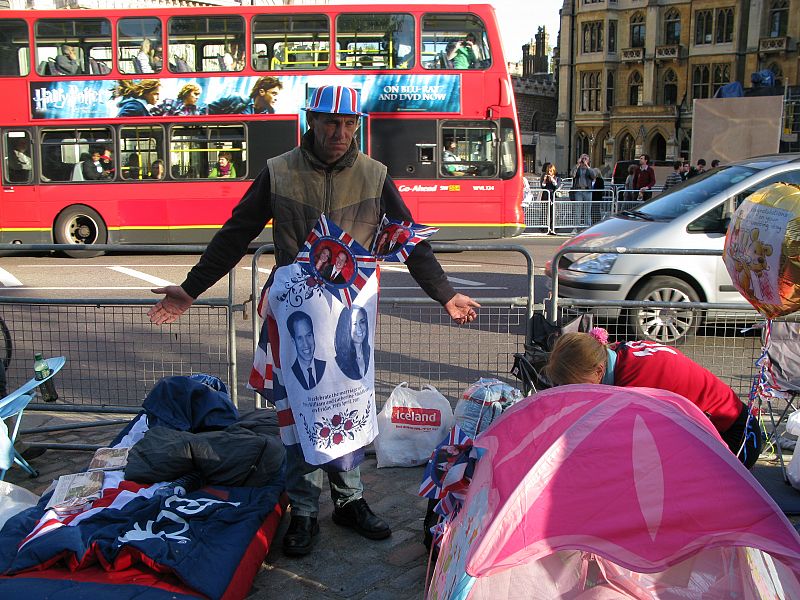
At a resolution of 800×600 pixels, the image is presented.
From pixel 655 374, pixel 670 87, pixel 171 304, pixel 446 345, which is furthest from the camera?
pixel 670 87

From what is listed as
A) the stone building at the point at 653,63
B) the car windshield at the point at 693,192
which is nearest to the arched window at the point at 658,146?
the stone building at the point at 653,63

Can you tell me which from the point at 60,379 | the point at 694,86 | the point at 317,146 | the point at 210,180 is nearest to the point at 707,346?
the point at 317,146

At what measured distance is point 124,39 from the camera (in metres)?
15.9

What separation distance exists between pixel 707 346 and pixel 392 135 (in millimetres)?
10682

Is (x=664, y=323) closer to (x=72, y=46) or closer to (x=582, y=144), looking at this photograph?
(x=72, y=46)

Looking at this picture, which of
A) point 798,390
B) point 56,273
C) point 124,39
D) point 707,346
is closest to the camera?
point 798,390

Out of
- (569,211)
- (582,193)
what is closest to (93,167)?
(569,211)

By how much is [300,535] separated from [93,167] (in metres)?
13.9

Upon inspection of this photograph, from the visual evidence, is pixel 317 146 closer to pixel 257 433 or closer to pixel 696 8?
pixel 257 433

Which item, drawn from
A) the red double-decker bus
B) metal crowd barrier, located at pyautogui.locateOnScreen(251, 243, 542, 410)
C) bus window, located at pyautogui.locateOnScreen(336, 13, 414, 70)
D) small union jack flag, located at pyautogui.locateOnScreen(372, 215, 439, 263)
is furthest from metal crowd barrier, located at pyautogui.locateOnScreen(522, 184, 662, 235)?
small union jack flag, located at pyautogui.locateOnScreen(372, 215, 439, 263)

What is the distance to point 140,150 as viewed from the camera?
53.2 feet

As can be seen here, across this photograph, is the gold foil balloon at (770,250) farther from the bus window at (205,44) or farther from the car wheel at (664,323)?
the bus window at (205,44)

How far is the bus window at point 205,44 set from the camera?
1584 cm

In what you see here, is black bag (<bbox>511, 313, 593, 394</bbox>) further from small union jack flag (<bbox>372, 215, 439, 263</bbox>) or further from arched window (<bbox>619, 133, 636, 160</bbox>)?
arched window (<bbox>619, 133, 636, 160</bbox>)
